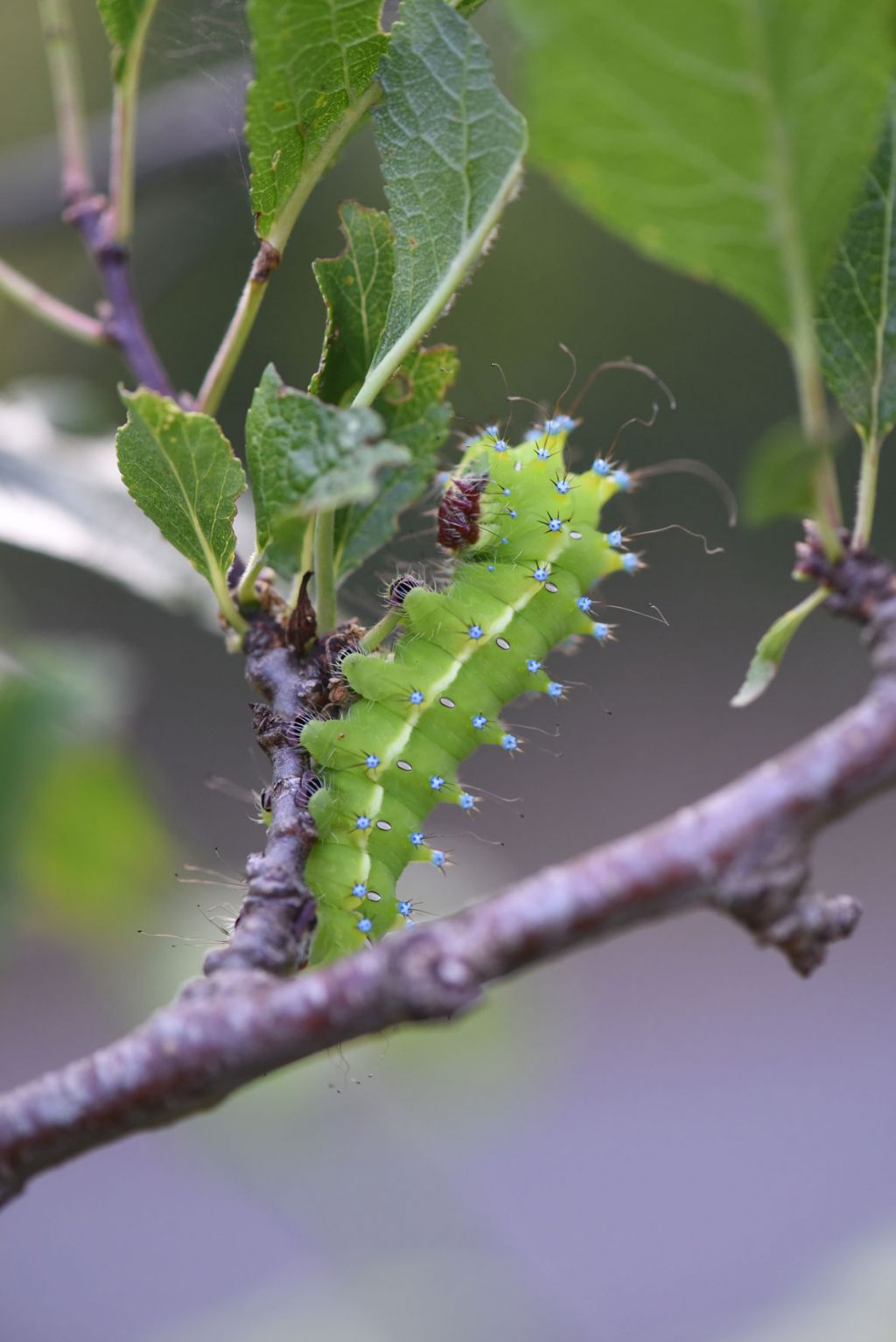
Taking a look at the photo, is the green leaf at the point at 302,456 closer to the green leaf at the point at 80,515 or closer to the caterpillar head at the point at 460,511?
the caterpillar head at the point at 460,511

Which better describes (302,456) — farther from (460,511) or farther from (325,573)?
(460,511)

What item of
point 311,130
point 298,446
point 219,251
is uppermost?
point 219,251

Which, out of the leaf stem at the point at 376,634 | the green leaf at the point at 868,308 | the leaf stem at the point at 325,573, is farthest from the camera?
the leaf stem at the point at 376,634

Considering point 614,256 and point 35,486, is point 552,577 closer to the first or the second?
point 35,486

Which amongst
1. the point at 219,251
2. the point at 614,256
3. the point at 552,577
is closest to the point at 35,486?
the point at 552,577

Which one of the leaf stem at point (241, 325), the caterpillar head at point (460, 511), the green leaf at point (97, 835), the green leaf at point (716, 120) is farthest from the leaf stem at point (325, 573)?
the green leaf at point (97, 835)

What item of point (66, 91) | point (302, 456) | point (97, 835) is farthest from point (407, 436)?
point (97, 835)
